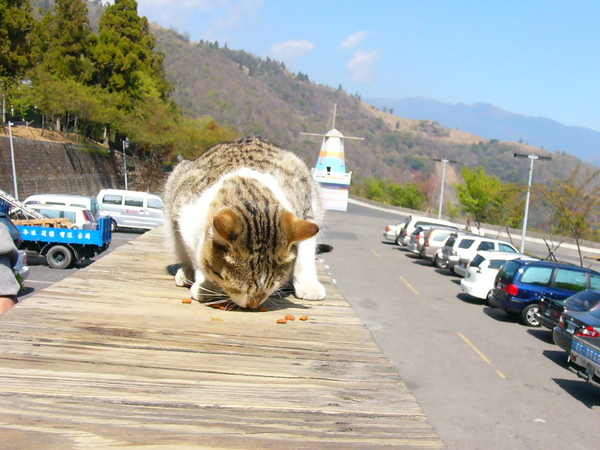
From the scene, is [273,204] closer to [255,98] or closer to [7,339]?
[7,339]

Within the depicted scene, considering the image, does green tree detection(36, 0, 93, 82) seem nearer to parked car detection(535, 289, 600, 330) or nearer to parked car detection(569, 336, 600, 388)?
parked car detection(535, 289, 600, 330)

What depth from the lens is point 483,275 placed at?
20359 mm

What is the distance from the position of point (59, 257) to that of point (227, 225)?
19.2 meters

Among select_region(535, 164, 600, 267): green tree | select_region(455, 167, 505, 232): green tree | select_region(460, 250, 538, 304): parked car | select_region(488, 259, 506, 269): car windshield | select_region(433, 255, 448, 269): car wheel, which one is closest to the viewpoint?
Answer: select_region(460, 250, 538, 304): parked car

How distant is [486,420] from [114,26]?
54.1 m

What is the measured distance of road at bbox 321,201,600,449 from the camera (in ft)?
30.5

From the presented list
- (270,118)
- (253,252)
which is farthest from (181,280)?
(270,118)

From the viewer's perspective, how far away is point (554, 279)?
58.5 ft

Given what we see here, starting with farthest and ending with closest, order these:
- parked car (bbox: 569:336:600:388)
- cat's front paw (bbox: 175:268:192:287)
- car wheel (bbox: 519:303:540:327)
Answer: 1. car wheel (bbox: 519:303:540:327)
2. parked car (bbox: 569:336:600:388)
3. cat's front paw (bbox: 175:268:192:287)

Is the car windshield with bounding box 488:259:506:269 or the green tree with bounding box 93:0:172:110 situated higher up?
the green tree with bounding box 93:0:172:110

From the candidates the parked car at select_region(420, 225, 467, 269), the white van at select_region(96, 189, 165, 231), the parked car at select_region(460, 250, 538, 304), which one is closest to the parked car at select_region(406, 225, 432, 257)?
the parked car at select_region(420, 225, 467, 269)

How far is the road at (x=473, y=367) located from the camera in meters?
9.30

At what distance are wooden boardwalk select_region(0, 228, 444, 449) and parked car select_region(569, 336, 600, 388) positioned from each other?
9660 mm

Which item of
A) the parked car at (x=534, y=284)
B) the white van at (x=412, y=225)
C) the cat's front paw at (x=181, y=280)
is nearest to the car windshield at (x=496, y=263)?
the parked car at (x=534, y=284)
